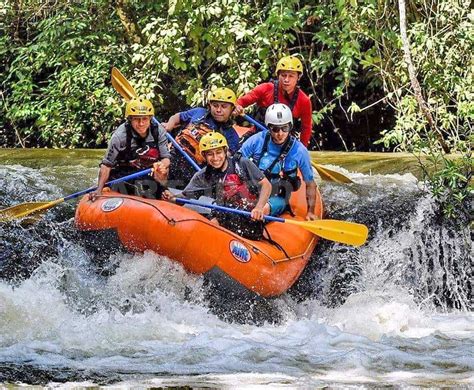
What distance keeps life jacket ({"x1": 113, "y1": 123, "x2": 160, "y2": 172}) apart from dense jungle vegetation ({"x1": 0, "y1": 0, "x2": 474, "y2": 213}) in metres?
3.89

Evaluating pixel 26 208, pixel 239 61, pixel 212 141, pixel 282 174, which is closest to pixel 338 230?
pixel 282 174

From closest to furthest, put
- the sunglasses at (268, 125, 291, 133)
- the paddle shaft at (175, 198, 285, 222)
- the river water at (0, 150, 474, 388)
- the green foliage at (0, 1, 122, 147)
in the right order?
the river water at (0, 150, 474, 388) → the paddle shaft at (175, 198, 285, 222) → the sunglasses at (268, 125, 291, 133) → the green foliage at (0, 1, 122, 147)

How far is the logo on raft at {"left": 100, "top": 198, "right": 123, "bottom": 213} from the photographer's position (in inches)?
272

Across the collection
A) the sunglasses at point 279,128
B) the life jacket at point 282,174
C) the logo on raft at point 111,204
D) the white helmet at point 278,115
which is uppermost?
the white helmet at point 278,115

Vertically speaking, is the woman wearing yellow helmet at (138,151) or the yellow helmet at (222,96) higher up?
the yellow helmet at (222,96)

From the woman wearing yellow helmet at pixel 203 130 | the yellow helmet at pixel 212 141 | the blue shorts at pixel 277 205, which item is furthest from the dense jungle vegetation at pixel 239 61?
the yellow helmet at pixel 212 141

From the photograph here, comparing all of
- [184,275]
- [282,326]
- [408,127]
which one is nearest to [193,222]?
[184,275]

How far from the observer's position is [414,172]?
9258mm

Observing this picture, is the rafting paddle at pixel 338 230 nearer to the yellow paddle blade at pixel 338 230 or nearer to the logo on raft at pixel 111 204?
the yellow paddle blade at pixel 338 230

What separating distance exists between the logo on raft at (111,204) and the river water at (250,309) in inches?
13.5

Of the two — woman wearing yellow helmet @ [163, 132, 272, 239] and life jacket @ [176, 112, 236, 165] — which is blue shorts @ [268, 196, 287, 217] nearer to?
woman wearing yellow helmet @ [163, 132, 272, 239]

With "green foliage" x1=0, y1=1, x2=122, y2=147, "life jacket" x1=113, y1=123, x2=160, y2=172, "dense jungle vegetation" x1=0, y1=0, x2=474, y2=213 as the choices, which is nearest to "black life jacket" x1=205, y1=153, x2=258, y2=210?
"life jacket" x1=113, y1=123, x2=160, y2=172

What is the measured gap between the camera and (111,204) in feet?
22.8

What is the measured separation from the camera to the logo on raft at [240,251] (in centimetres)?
679
